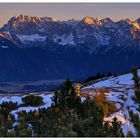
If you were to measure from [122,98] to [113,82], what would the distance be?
66.4ft

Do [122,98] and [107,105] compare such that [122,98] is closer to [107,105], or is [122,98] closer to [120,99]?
[120,99]

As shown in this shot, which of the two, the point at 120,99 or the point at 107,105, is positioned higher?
the point at 120,99

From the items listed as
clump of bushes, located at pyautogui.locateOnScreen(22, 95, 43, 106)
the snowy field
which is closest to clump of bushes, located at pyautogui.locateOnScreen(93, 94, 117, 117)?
the snowy field

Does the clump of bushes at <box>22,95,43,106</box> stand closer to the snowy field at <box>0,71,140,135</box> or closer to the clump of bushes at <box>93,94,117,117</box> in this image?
the snowy field at <box>0,71,140,135</box>

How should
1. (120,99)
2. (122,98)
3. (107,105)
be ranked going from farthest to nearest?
(122,98) → (120,99) → (107,105)

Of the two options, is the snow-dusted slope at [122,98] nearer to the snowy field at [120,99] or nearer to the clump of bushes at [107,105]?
the snowy field at [120,99]

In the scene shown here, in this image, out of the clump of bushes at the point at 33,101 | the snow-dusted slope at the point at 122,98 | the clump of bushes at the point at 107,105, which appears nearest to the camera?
the snow-dusted slope at the point at 122,98

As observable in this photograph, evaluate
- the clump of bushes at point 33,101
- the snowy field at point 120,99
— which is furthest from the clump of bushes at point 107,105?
the clump of bushes at point 33,101

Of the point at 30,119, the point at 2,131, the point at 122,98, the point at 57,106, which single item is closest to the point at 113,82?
the point at 122,98

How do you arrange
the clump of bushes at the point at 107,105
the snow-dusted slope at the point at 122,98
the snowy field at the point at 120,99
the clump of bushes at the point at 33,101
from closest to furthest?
1. the snow-dusted slope at the point at 122,98
2. the snowy field at the point at 120,99
3. the clump of bushes at the point at 107,105
4. the clump of bushes at the point at 33,101

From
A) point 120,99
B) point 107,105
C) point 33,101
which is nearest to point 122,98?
point 120,99

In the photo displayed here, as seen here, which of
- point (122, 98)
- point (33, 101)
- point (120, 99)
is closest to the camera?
point (33, 101)

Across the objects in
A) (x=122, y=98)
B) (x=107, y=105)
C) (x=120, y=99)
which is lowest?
(x=107, y=105)

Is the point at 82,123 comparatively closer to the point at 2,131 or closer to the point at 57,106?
the point at 2,131
